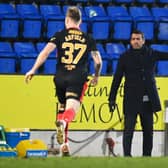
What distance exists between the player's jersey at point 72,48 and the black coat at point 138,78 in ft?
4.05

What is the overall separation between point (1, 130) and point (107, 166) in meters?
3.51

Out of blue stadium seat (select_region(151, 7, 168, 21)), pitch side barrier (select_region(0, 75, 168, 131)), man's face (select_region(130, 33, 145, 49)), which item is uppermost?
man's face (select_region(130, 33, 145, 49))

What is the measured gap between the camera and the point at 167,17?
1348cm

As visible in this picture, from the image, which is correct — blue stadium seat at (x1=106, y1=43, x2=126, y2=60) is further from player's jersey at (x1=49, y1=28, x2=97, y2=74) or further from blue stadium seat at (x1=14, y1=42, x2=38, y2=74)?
player's jersey at (x1=49, y1=28, x2=97, y2=74)

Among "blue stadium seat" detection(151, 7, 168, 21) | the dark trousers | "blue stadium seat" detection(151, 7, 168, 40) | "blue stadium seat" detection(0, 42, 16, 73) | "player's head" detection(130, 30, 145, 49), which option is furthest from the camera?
"blue stadium seat" detection(151, 7, 168, 21)

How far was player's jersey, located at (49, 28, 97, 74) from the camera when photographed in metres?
6.70

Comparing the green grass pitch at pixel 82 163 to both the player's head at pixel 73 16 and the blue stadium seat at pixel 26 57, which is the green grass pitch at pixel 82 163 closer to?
the player's head at pixel 73 16

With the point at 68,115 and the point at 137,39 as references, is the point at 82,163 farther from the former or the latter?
the point at 137,39

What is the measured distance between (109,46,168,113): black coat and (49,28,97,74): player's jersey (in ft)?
4.05

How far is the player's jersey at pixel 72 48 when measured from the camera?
6699 mm

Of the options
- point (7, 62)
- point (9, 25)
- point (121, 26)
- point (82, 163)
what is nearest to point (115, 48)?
point (121, 26)

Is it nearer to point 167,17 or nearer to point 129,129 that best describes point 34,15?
point 167,17

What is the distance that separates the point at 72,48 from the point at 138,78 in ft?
4.72

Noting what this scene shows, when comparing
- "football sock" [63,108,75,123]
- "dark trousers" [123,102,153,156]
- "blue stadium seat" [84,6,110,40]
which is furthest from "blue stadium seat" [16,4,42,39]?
→ "football sock" [63,108,75,123]
